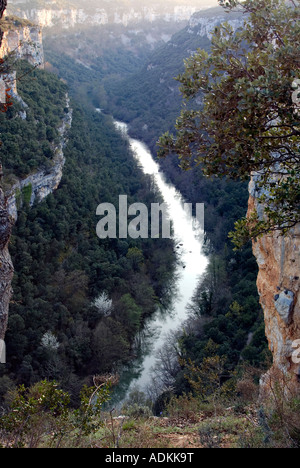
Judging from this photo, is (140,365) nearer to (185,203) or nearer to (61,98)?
(185,203)

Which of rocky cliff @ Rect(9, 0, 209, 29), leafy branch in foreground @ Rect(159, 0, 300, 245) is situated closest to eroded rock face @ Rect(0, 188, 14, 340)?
leafy branch in foreground @ Rect(159, 0, 300, 245)

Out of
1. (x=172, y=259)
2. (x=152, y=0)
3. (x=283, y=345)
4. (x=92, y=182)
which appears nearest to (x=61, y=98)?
(x=92, y=182)

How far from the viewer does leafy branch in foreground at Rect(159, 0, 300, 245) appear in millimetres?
3904

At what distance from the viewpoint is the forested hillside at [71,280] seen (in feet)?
49.5

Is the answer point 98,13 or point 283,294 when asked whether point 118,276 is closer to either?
point 283,294

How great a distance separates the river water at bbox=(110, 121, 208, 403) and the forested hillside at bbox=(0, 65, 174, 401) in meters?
0.74

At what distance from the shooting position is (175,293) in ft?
74.8

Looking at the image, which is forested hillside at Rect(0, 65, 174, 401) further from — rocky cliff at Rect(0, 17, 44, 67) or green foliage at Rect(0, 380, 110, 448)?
green foliage at Rect(0, 380, 110, 448)

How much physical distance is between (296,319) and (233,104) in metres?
3.81

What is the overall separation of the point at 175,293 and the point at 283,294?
638 inches

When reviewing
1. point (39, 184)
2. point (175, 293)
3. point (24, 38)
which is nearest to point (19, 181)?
point (39, 184)

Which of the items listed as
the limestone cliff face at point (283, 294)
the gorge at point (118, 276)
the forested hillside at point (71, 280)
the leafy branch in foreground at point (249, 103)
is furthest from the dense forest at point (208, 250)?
the forested hillside at point (71, 280)

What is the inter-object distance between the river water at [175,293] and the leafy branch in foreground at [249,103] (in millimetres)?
12862

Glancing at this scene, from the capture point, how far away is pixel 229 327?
17.8 m
